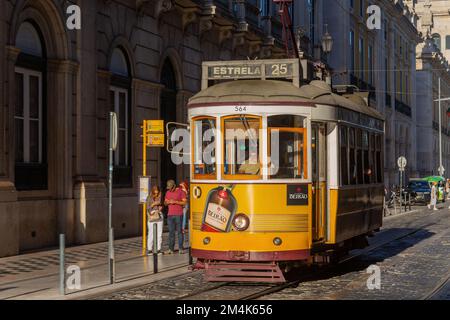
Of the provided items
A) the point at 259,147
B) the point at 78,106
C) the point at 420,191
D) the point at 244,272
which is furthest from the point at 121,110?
the point at 420,191

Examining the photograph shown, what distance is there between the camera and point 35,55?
20688mm

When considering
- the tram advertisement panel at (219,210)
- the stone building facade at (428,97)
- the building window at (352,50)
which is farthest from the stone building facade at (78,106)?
the stone building facade at (428,97)

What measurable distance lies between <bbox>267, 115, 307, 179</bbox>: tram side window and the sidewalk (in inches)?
127

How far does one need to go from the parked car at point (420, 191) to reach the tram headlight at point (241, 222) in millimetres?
42004

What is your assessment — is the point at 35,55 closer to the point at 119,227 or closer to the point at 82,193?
the point at 82,193

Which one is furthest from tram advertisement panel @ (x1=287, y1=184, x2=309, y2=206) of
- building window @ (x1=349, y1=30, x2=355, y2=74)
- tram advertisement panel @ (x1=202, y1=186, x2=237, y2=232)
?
building window @ (x1=349, y1=30, x2=355, y2=74)

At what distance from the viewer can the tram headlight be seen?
13203mm

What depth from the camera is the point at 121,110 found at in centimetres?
2486

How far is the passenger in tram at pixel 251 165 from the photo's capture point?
1334 centimetres

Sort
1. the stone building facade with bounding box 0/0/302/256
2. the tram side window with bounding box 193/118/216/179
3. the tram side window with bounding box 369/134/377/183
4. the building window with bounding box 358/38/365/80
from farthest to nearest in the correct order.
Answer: the building window with bounding box 358/38/365/80
the stone building facade with bounding box 0/0/302/256
the tram side window with bounding box 369/134/377/183
the tram side window with bounding box 193/118/216/179

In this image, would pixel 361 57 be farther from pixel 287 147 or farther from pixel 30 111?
pixel 287 147

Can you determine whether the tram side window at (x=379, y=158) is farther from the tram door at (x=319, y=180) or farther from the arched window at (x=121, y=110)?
the arched window at (x=121, y=110)

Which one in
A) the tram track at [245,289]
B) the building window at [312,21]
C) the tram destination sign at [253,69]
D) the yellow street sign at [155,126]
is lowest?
the tram track at [245,289]

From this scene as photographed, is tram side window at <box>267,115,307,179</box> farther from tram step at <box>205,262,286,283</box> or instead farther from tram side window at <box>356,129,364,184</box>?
tram side window at <box>356,129,364,184</box>
